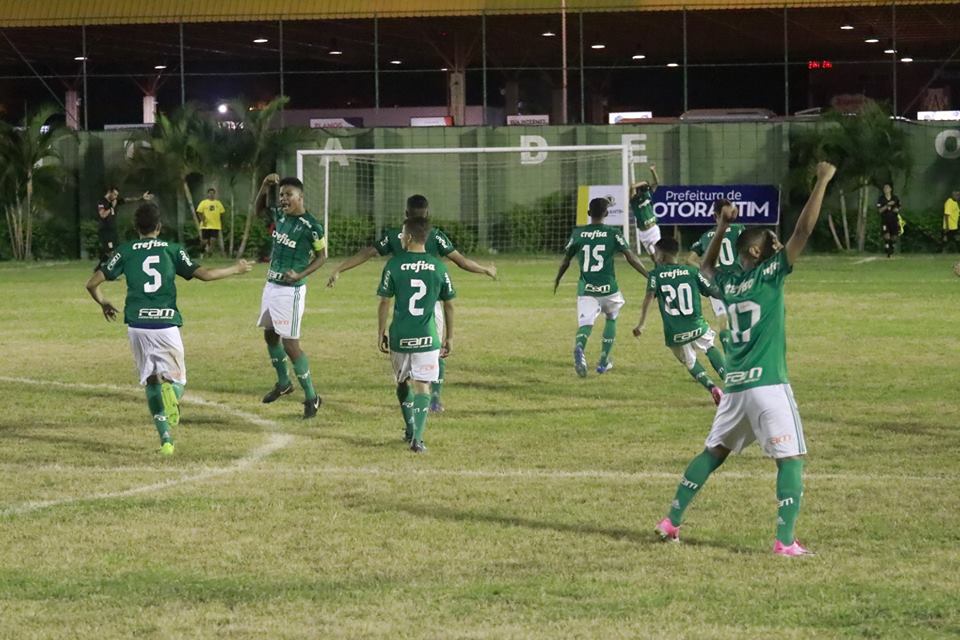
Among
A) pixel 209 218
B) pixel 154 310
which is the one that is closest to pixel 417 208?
pixel 154 310

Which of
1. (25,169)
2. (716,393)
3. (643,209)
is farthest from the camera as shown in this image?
(25,169)

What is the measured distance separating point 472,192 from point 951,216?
41.0 feet

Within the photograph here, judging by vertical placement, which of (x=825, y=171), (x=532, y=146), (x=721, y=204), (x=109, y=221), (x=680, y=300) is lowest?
(x=680, y=300)

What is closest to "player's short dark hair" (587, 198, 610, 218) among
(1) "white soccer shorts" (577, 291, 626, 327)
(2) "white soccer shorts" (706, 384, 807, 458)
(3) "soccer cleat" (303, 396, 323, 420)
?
(1) "white soccer shorts" (577, 291, 626, 327)

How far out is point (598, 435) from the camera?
43.8 feet

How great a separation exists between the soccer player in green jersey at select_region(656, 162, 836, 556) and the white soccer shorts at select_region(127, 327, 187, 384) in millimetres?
4981

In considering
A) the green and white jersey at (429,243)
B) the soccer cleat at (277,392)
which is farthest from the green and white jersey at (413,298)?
the soccer cleat at (277,392)

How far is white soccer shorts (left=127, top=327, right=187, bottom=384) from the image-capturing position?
1255 cm

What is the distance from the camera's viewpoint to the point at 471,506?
1024cm

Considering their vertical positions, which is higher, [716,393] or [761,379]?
[761,379]

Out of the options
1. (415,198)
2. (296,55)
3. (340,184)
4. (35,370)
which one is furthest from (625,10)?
(415,198)

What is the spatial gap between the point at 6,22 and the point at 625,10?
1780 centimetres

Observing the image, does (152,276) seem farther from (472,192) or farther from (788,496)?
A: (472,192)

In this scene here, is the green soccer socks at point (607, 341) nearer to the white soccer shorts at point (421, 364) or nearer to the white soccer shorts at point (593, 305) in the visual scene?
the white soccer shorts at point (593, 305)
